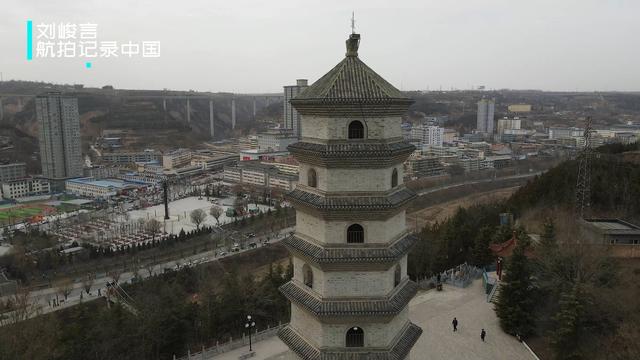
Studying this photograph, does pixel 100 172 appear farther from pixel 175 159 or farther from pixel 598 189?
pixel 598 189

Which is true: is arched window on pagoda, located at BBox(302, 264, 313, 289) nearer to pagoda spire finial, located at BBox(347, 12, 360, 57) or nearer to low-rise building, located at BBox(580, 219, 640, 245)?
A: pagoda spire finial, located at BBox(347, 12, 360, 57)

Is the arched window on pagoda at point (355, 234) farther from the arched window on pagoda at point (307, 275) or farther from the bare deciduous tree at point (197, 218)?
the bare deciduous tree at point (197, 218)

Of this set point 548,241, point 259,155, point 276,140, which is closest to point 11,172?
point 259,155

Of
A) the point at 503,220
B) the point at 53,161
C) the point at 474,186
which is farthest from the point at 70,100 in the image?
the point at 503,220

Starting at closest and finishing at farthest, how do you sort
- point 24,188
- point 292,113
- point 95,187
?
point 24,188
point 95,187
point 292,113

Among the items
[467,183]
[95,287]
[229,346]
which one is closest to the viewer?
[229,346]

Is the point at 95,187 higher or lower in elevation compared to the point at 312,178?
lower

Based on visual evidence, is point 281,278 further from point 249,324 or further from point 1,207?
point 1,207

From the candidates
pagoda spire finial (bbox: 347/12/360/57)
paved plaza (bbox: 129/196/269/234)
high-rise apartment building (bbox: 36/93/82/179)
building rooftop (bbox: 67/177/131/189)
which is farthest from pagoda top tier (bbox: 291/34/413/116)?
high-rise apartment building (bbox: 36/93/82/179)
